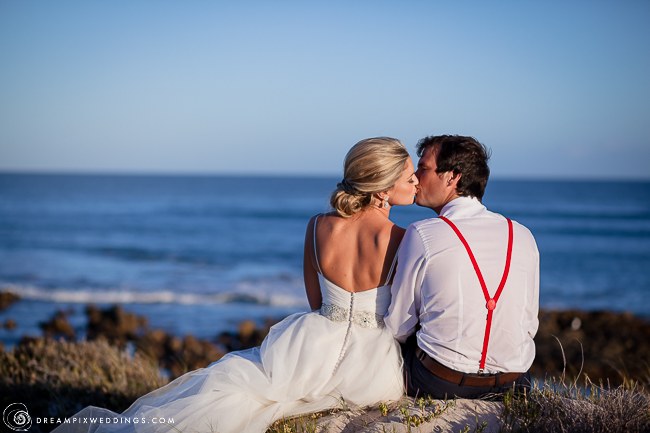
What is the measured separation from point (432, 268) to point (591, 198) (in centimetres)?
6796

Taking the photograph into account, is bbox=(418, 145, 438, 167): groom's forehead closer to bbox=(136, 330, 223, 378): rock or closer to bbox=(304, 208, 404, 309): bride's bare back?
bbox=(304, 208, 404, 309): bride's bare back

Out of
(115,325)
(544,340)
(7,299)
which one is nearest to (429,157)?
(544,340)

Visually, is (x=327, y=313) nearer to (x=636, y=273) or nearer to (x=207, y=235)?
(x=636, y=273)

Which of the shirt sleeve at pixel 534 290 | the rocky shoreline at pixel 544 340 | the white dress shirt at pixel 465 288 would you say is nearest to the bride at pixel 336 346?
the white dress shirt at pixel 465 288

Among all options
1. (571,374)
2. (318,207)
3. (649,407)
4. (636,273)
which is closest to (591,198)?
(318,207)

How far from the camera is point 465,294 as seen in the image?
3613 millimetres

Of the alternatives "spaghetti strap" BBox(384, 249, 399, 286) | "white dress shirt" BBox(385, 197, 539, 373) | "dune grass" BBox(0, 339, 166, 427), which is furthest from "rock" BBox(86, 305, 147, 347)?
"white dress shirt" BBox(385, 197, 539, 373)

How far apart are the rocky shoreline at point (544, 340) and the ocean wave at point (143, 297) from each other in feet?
7.83

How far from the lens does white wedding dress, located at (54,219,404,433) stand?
3711 mm

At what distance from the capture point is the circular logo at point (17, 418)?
5.34 meters

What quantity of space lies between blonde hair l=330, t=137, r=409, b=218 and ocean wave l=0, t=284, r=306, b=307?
14128 millimetres

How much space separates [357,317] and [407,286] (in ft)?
1.62

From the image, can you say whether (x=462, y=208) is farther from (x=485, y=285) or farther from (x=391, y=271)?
(x=391, y=271)

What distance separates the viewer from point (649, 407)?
357 centimetres
